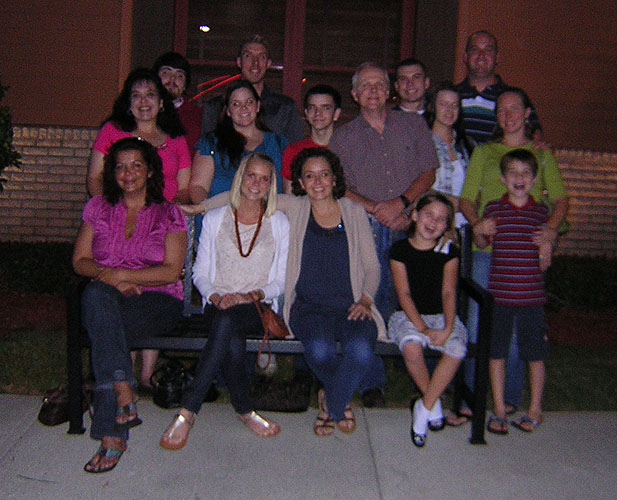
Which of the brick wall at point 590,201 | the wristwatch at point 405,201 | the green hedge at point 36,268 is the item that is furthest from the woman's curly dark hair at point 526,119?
the green hedge at point 36,268

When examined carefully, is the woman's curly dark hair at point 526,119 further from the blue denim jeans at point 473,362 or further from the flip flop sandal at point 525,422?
the flip flop sandal at point 525,422

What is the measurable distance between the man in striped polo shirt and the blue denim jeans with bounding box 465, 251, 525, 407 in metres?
1.13

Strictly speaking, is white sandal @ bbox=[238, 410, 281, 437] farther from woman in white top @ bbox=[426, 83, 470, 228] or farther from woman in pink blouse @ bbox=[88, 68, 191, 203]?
woman in white top @ bbox=[426, 83, 470, 228]

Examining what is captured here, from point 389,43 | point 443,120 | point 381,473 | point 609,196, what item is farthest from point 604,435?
point 389,43

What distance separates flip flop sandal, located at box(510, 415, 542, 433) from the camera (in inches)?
156

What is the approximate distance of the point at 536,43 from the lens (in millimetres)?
7477

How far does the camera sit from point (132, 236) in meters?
4.05

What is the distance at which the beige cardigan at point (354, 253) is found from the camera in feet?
13.4

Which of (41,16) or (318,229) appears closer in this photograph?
(318,229)

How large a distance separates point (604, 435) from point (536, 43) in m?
5.05

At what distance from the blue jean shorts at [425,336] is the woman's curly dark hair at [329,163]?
0.90 meters

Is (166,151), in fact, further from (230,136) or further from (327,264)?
(327,264)

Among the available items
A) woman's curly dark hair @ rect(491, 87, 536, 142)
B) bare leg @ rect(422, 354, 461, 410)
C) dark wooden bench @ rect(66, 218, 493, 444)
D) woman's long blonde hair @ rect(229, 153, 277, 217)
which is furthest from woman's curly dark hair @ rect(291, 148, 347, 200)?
bare leg @ rect(422, 354, 461, 410)

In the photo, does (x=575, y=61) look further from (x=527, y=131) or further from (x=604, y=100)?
(x=527, y=131)
